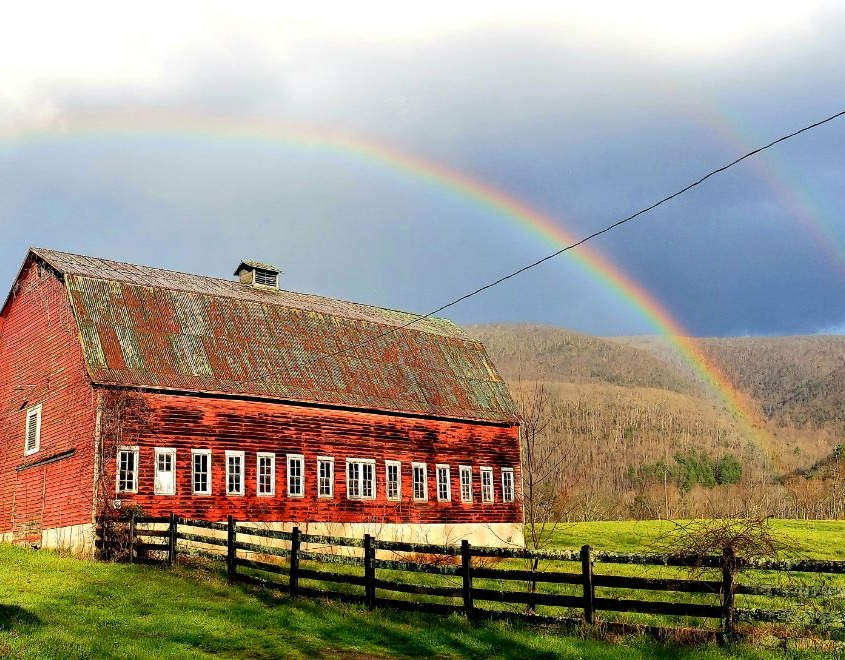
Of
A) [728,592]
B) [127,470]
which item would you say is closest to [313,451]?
[127,470]

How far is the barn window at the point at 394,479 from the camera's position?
113 feet

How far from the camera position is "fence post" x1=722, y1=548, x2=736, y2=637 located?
462 inches

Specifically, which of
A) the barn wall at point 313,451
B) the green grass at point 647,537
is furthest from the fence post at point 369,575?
the green grass at point 647,537

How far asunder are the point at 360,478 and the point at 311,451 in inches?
97.9

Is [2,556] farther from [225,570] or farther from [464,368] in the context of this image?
[464,368]

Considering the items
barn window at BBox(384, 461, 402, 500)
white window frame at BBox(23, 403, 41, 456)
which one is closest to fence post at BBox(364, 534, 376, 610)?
barn window at BBox(384, 461, 402, 500)

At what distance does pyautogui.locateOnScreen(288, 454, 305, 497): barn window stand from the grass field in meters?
11.2

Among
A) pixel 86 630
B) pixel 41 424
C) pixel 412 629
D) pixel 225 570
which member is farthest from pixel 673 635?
pixel 41 424

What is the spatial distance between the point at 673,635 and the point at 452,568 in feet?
13.8

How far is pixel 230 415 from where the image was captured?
3044 cm

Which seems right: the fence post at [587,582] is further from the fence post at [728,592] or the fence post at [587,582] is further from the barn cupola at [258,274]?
the barn cupola at [258,274]

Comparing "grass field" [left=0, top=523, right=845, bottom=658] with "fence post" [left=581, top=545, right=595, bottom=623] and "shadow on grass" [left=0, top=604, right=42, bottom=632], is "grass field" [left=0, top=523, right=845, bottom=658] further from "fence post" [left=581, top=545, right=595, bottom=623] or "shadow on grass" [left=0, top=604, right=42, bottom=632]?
"fence post" [left=581, top=545, right=595, bottom=623]

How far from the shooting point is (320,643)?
527 inches

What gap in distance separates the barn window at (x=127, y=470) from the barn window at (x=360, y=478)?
844cm
